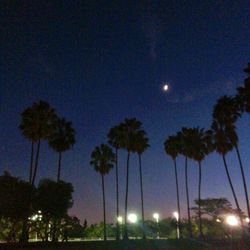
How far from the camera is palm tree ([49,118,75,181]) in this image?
181 feet

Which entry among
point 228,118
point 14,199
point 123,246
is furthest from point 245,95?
point 14,199

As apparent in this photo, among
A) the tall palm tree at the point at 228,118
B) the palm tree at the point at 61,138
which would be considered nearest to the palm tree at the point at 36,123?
the palm tree at the point at 61,138

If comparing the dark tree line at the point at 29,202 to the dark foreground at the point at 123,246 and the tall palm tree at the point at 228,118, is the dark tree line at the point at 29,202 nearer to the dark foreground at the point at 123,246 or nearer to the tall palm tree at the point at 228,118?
the dark foreground at the point at 123,246

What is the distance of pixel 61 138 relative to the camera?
55469 mm

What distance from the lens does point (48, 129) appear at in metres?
50.8

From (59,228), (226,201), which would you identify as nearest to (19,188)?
(59,228)

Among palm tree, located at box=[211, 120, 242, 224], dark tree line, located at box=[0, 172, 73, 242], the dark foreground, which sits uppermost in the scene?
palm tree, located at box=[211, 120, 242, 224]

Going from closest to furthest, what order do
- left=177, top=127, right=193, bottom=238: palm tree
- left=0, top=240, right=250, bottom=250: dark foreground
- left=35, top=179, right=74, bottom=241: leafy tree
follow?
left=0, top=240, right=250, bottom=250: dark foreground
left=35, top=179, right=74, bottom=241: leafy tree
left=177, top=127, right=193, bottom=238: palm tree

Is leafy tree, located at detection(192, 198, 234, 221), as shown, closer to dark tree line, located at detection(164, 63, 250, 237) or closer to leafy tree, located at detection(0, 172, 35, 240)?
dark tree line, located at detection(164, 63, 250, 237)

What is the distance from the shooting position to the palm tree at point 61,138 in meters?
55.2

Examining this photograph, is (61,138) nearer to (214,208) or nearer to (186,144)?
(186,144)

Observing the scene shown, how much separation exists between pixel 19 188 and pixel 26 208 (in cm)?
254

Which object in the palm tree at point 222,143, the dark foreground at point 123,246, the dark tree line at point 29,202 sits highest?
the palm tree at point 222,143

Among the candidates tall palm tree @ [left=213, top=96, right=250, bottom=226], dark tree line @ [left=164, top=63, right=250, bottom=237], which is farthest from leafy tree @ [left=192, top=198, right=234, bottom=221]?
tall palm tree @ [left=213, top=96, right=250, bottom=226]
